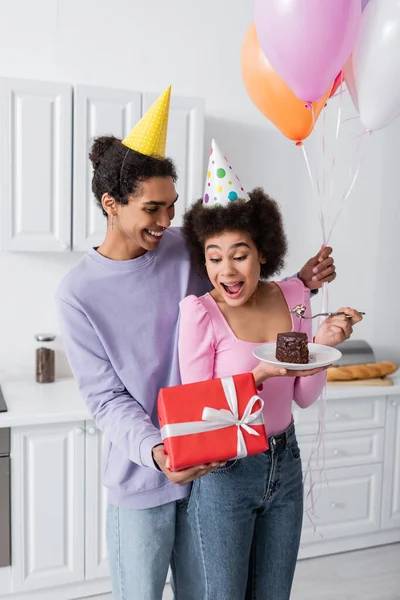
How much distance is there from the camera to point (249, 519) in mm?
1401

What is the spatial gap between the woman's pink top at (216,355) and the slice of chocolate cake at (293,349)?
0.43 feet

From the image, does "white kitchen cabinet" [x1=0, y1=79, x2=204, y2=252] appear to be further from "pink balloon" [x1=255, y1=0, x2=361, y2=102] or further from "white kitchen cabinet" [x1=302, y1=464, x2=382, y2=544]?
"white kitchen cabinet" [x1=302, y1=464, x2=382, y2=544]

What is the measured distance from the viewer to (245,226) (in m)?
1.42

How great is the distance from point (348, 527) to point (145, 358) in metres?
1.84

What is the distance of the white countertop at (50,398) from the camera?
2301 mm

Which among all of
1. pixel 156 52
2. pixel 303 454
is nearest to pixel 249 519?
pixel 303 454

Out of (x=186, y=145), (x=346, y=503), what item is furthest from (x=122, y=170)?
(x=346, y=503)

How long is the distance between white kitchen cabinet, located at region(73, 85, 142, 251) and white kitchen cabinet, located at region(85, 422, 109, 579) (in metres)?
0.75

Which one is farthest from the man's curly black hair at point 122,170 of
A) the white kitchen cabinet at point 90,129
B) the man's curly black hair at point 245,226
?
the white kitchen cabinet at point 90,129

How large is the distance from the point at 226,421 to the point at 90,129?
1.53 m

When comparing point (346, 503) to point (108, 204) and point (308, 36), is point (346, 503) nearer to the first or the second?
point (108, 204)

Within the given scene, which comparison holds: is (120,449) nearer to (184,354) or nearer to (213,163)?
(184,354)

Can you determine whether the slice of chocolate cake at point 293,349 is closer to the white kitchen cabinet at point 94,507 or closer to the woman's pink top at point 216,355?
the woman's pink top at point 216,355

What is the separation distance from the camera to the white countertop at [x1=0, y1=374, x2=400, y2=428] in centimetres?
230
